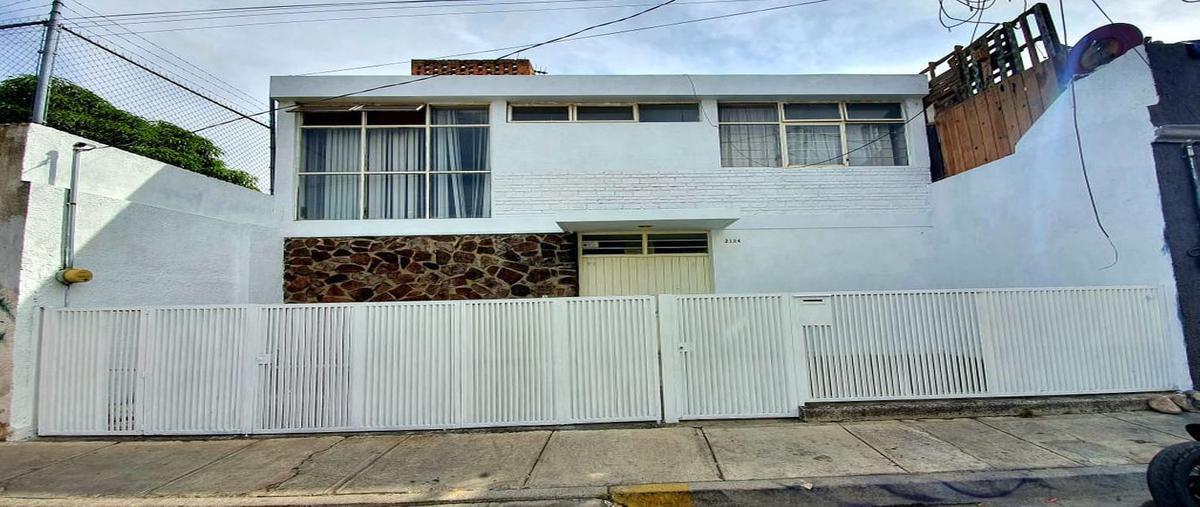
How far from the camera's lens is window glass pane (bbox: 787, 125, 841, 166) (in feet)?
31.4

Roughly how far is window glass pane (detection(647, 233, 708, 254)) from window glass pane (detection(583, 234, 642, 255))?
24cm

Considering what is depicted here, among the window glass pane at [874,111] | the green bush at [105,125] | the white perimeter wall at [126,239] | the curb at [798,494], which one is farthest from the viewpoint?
the green bush at [105,125]

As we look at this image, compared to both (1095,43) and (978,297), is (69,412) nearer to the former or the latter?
(978,297)

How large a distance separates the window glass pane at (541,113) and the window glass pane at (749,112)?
2.75m

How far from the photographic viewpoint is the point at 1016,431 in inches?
209

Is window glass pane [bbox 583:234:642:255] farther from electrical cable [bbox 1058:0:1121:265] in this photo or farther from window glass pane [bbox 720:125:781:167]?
electrical cable [bbox 1058:0:1121:265]

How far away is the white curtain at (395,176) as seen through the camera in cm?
923

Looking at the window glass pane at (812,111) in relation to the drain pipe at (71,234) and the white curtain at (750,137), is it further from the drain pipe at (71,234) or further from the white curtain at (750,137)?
the drain pipe at (71,234)

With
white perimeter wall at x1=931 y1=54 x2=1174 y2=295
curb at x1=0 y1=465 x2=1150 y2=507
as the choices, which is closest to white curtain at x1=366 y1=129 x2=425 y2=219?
curb at x1=0 y1=465 x2=1150 y2=507

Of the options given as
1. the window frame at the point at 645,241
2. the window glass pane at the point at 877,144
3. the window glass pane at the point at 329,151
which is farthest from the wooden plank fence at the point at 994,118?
the window glass pane at the point at 329,151

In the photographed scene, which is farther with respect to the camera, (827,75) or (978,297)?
(827,75)

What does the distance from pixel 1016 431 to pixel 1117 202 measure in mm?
3407

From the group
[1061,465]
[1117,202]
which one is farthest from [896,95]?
[1061,465]

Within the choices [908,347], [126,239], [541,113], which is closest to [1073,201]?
[908,347]
